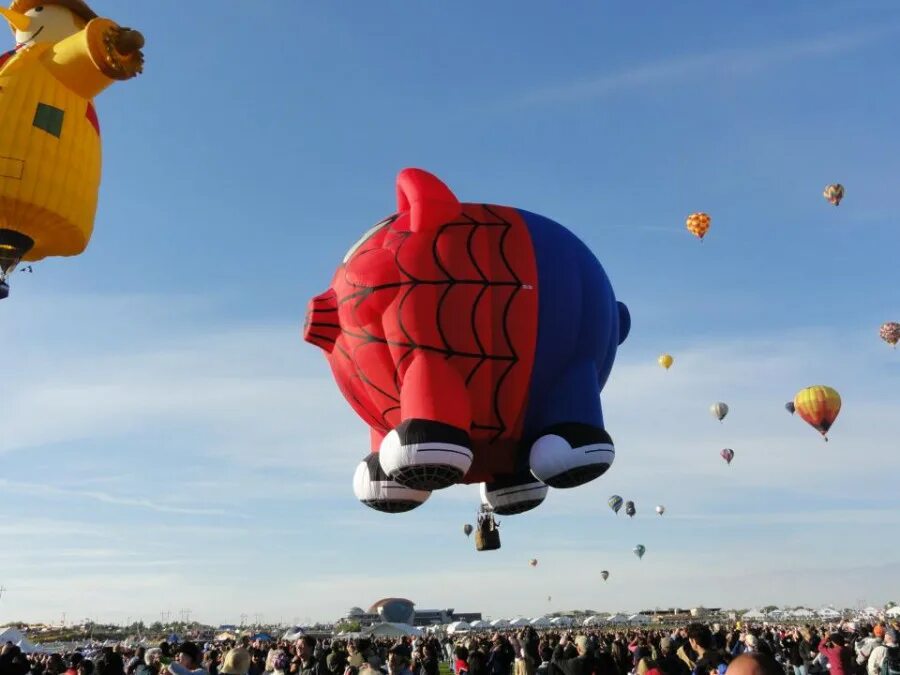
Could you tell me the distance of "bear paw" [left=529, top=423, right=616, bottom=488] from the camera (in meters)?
10.8

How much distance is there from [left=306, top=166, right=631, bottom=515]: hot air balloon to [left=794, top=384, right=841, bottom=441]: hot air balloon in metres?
20.4

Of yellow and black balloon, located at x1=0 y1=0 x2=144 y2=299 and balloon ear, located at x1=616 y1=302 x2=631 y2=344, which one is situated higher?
yellow and black balloon, located at x1=0 y1=0 x2=144 y2=299

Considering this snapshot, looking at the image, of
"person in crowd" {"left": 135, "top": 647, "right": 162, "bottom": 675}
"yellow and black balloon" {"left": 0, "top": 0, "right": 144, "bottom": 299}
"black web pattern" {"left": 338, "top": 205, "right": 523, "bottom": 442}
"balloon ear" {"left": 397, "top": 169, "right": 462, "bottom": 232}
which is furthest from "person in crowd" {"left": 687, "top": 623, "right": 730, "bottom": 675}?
"yellow and black balloon" {"left": 0, "top": 0, "right": 144, "bottom": 299}

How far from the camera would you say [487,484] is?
12875mm

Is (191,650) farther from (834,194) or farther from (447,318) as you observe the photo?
(834,194)

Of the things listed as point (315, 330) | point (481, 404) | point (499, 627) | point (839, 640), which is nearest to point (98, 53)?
point (315, 330)

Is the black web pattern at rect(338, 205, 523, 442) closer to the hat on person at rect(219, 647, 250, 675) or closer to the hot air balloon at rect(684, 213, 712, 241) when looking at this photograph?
the hat on person at rect(219, 647, 250, 675)

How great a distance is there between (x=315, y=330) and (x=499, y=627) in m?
47.2

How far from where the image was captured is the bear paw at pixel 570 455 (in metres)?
10.8

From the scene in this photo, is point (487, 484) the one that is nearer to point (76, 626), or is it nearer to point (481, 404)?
point (481, 404)

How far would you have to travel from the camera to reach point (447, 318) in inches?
425

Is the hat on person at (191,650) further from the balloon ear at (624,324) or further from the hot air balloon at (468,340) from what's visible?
the balloon ear at (624,324)

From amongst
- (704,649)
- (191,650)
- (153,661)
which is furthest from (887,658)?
(153,661)

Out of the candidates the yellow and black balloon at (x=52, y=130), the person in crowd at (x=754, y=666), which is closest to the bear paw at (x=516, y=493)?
the yellow and black balloon at (x=52, y=130)
